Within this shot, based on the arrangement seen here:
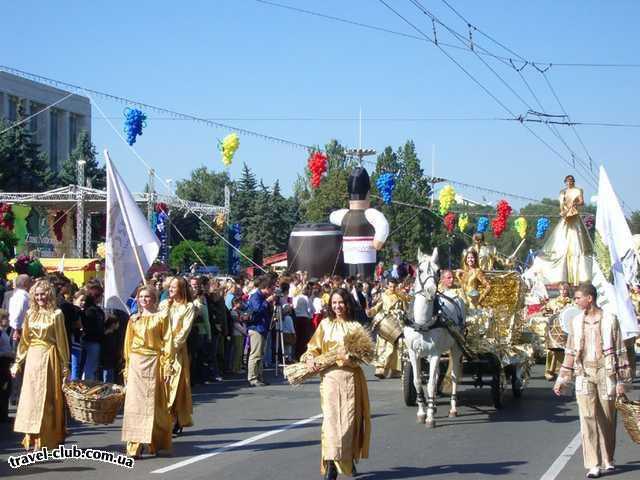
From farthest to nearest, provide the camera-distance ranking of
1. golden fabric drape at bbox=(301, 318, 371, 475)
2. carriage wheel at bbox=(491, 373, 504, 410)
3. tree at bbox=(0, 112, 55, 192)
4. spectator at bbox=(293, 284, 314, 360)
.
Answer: tree at bbox=(0, 112, 55, 192)
spectator at bbox=(293, 284, 314, 360)
carriage wheel at bbox=(491, 373, 504, 410)
golden fabric drape at bbox=(301, 318, 371, 475)

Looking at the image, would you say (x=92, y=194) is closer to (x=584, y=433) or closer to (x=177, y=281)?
(x=177, y=281)

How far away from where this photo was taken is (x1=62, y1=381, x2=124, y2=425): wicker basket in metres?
9.57

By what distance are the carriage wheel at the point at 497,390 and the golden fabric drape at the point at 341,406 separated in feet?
16.8

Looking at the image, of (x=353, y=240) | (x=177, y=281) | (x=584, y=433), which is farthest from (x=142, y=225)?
(x=353, y=240)

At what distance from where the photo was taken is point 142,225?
1138cm

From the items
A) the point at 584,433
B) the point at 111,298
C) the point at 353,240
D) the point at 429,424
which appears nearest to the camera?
the point at 584,433

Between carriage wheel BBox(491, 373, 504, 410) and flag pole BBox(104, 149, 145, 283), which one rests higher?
flag pole BBox(104, 149, 145, 283)

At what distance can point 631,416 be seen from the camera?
350 inches

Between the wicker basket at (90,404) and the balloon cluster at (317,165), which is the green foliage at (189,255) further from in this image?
the wicker basket at (90,404)

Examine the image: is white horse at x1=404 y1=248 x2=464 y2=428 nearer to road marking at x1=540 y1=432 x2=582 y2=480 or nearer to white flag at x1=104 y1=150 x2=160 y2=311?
road marking at x1=540 y1=432 x2=582 y2=480

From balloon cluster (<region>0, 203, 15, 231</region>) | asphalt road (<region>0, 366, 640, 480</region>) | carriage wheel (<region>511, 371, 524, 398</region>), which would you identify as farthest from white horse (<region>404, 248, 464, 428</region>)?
balloon cluster (<region>0, 203, 15, 231</region>)

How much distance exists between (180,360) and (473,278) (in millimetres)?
6117

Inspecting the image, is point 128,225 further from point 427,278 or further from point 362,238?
point 362,238

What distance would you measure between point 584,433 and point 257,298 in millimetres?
9268
